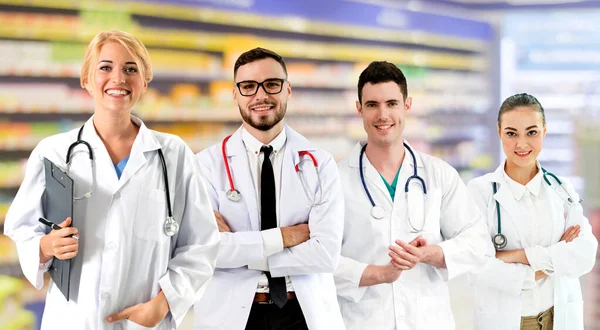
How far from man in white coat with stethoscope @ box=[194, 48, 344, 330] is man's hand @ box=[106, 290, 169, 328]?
313mm

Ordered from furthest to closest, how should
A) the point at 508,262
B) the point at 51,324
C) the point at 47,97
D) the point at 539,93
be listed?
the point at 539,93 < the point at 47,97 < the point at 508,262 < the point at 51,324

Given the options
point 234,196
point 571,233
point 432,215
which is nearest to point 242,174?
point 234,196

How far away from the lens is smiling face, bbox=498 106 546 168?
2.66 m

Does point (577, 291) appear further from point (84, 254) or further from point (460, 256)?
point (84, 254)

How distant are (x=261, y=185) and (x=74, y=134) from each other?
23.8 inches

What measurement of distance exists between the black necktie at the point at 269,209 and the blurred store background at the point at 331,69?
8.17 ft

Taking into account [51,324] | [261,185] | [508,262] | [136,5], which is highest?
[136,5]

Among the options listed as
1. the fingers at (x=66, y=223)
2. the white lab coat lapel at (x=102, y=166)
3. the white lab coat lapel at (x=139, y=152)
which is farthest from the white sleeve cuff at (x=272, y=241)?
the fingers at (x=66, y=223)

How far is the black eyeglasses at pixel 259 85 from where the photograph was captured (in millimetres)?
2207

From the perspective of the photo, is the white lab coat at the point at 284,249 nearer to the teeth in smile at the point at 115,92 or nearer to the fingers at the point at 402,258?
the fingers at the point at 402,258

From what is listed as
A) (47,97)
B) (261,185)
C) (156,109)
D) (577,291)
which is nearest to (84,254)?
(261,185)

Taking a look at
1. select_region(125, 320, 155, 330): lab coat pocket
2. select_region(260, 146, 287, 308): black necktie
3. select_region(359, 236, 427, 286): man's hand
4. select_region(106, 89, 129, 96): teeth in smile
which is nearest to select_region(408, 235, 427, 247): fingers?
select_region(359, 236, 427, 286): man's hand

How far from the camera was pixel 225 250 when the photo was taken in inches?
82.7

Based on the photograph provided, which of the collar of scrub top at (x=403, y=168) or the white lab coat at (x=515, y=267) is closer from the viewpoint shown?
the collar of scrub top at (x=403, y=168)
